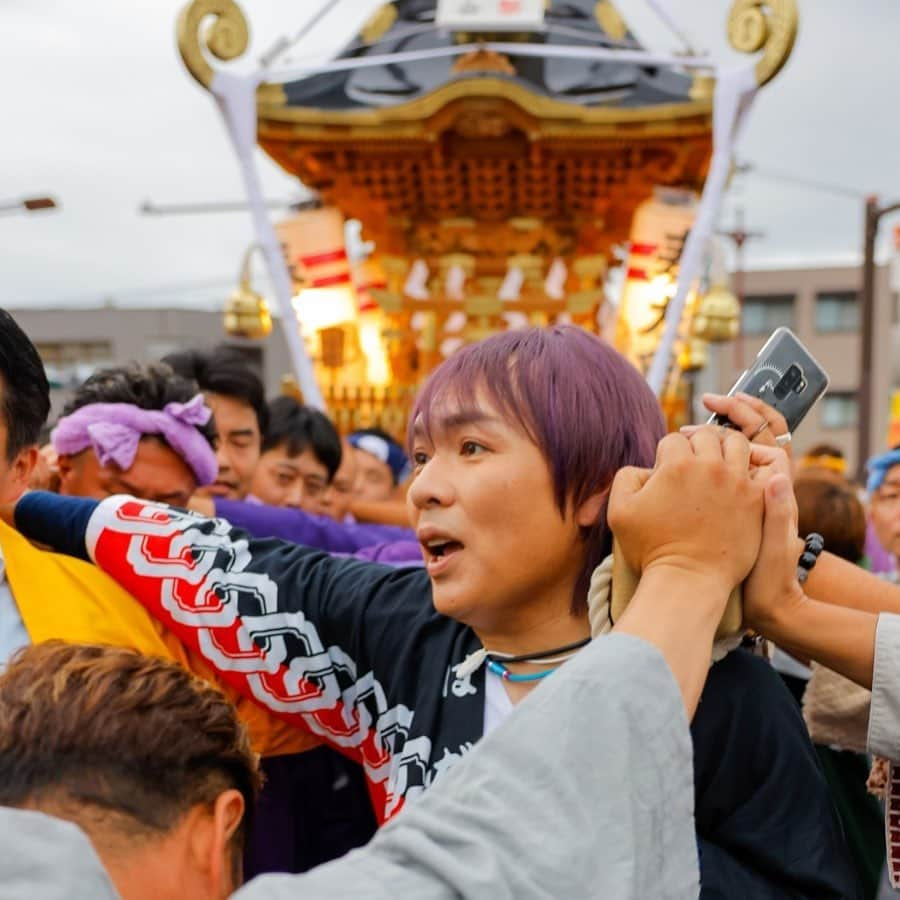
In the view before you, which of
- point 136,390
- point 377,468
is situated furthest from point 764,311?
point 136,390

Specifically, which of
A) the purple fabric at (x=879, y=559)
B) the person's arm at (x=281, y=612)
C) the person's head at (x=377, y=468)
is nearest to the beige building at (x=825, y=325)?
the purple fabric at (x=879, y=559)

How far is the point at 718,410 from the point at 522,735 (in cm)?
53

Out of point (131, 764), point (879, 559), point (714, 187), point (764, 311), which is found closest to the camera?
point (131, 764)

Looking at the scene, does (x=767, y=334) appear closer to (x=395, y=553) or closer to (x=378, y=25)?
(x=378, y=25)

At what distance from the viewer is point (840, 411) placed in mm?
28906

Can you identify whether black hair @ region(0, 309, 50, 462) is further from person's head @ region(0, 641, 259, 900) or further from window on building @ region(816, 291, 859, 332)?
window on building @ region(816, 291, 859, 332)

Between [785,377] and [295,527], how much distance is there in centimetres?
153

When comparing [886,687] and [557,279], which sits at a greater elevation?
[886,687]

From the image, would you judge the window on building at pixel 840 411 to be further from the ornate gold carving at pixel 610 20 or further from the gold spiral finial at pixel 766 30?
the gold spiral finial at pixel 766 30

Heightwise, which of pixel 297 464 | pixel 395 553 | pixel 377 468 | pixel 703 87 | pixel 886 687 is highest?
pixel 886 687

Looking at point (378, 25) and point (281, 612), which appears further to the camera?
point (378, 25)

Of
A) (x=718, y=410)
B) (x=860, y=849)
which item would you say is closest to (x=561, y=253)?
(x=860, y=849)

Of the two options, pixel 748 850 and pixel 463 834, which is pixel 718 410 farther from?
pixel 463 834

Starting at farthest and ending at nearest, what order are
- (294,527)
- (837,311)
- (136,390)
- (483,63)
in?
(837,311)
(483,63)
(294,527)
(136,390)
